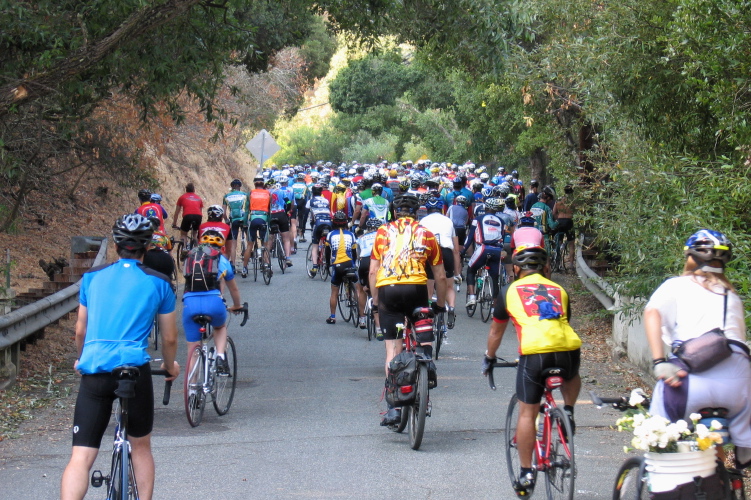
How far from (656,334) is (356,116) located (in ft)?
216

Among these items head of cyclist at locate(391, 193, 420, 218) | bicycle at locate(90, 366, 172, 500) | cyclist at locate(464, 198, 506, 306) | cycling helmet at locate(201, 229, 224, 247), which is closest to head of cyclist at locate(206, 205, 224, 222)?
cycling helmet at locate(201, 229, 224, 247)

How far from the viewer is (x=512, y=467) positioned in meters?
6.41

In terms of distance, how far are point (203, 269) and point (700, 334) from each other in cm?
520

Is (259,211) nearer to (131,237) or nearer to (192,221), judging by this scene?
(192,221)

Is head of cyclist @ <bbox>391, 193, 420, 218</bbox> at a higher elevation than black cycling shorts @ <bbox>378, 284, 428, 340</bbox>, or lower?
higher

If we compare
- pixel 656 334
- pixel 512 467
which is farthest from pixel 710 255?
pixel 512 467

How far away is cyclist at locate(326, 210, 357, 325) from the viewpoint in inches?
568

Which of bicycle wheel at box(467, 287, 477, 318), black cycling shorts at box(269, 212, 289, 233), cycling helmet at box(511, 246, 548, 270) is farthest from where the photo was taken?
black cycling shorts at box(269, 212, 289, 233)

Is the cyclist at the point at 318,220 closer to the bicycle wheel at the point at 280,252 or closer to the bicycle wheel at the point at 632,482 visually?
the bicycle wheel at the point at 280,252

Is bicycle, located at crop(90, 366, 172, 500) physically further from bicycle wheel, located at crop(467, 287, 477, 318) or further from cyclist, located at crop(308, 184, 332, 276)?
cyclist, located at crop(308, 184, 332, 276)

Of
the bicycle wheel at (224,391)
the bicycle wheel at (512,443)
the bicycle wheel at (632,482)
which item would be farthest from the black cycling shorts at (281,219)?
the bicycle wheel at (632,482)

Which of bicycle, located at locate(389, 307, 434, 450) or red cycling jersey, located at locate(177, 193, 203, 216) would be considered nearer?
bicycle, located at locate(389, 307, 434, 450)

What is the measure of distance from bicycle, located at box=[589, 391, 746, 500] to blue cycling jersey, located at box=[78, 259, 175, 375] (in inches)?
96.4

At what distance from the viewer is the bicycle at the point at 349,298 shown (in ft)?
47.1
